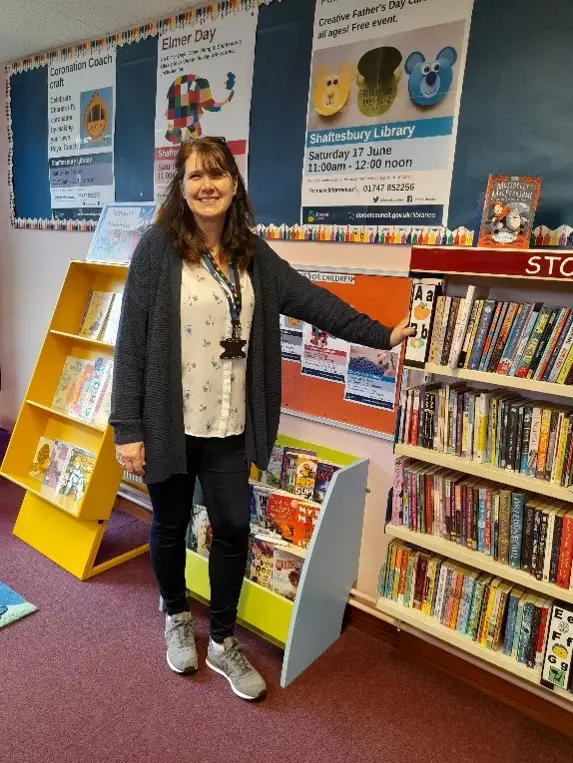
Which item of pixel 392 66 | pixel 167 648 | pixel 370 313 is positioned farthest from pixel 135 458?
pixel 392 66

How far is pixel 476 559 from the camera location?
5.24ft

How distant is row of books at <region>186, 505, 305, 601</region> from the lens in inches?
72.7

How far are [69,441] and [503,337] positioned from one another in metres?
1.86

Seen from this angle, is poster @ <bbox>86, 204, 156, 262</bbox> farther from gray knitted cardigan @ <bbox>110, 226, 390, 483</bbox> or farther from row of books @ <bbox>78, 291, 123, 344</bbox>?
gray knitted cardigan @ <bbox>110, 226, 390, 483</bbox>

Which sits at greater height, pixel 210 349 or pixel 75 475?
pixel 210 349

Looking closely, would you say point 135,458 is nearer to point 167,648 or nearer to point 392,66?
point 167,648

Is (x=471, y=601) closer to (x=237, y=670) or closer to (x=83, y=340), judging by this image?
(x=237, y=670)

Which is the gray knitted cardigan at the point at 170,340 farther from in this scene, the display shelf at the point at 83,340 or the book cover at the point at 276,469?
the display shelf at the point at 83,340

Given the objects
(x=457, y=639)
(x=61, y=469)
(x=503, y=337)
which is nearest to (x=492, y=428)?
(x=503, y=337)

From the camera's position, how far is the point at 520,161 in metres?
1.55

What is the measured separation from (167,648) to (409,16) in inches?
82.6

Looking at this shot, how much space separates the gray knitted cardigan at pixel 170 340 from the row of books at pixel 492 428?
0.72ft

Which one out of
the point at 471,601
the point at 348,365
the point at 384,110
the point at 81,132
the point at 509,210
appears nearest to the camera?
the point at 509,210

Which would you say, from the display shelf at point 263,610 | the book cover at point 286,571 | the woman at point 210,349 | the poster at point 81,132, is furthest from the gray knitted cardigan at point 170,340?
the poster at point 81,132
